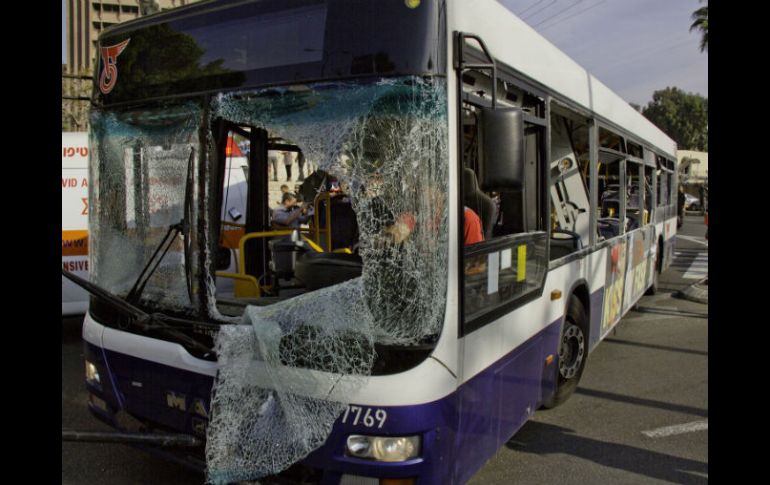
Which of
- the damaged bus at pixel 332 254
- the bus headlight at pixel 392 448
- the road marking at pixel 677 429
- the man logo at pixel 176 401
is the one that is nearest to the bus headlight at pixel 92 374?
the damaged bus at pixel 332 254

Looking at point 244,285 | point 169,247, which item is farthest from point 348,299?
point 244,285

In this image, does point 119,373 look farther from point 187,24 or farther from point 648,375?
point 648,375

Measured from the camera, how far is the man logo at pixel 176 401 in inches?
119

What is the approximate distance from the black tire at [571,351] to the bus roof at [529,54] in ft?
5.36

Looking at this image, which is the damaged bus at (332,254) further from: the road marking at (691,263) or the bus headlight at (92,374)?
the road marking at (691,263)

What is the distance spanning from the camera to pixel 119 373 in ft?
10.9

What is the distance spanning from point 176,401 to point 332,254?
3.50ft

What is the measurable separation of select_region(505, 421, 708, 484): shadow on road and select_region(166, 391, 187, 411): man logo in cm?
238

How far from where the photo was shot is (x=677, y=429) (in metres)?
4.73

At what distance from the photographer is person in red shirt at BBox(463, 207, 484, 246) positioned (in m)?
3.13
